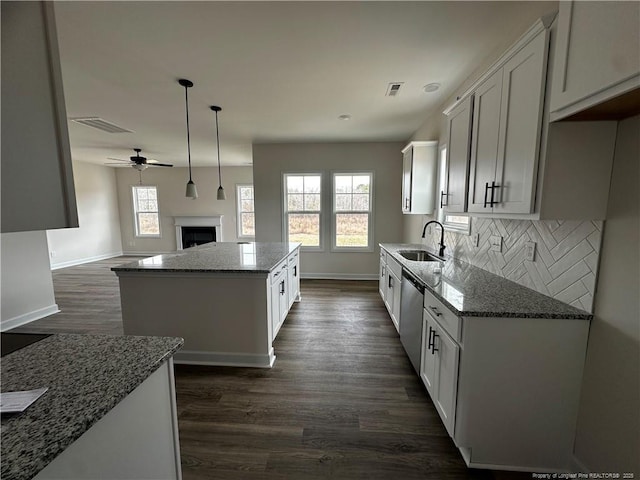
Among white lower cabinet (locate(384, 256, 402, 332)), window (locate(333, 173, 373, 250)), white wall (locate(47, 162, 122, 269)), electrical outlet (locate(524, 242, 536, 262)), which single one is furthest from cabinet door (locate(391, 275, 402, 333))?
white wall (locate(47, 162, 122, 269))

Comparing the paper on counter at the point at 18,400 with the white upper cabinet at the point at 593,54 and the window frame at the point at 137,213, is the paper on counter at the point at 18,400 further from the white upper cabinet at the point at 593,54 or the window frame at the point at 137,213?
the window frame at the point at 137,213

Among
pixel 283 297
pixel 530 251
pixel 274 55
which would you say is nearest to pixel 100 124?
pixel 274 55

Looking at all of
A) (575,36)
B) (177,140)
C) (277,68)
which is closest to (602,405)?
(575,36)

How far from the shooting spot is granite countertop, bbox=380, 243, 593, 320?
1396mm

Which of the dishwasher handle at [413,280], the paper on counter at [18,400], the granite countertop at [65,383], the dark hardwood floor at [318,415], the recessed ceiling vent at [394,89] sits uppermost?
the recessed ceiling vent at [394,89]

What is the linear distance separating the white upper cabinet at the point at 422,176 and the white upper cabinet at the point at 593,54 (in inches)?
92.2

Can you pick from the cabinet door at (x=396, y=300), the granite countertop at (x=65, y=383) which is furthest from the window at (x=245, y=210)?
the granite countertop at (x=65, y=383)

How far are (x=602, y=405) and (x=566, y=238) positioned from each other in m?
0.85

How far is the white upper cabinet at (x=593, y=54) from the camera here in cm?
88

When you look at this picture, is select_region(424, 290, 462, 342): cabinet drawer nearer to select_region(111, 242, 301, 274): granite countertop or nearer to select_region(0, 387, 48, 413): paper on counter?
select_region(111, 242, 301, 274): granite countertop

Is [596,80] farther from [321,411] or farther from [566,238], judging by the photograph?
[321,411]

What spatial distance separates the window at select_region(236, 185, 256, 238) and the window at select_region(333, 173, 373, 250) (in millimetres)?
3564

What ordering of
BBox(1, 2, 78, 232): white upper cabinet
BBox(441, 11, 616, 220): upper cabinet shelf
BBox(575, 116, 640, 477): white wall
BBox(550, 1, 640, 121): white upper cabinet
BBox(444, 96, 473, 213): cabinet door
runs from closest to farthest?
BBox(1, 2, 78, 232): white upper cabinet < BBox(550, 1, 640, 121): white upper cabinet < BBox(575, 116, 640, 477): white wall < BBox(441, 11, 616, 220): upper cabinet shelf < BBox(444, 96, 473, 213): cabinet door

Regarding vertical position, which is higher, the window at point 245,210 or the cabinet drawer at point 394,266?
the window at point 245,210
